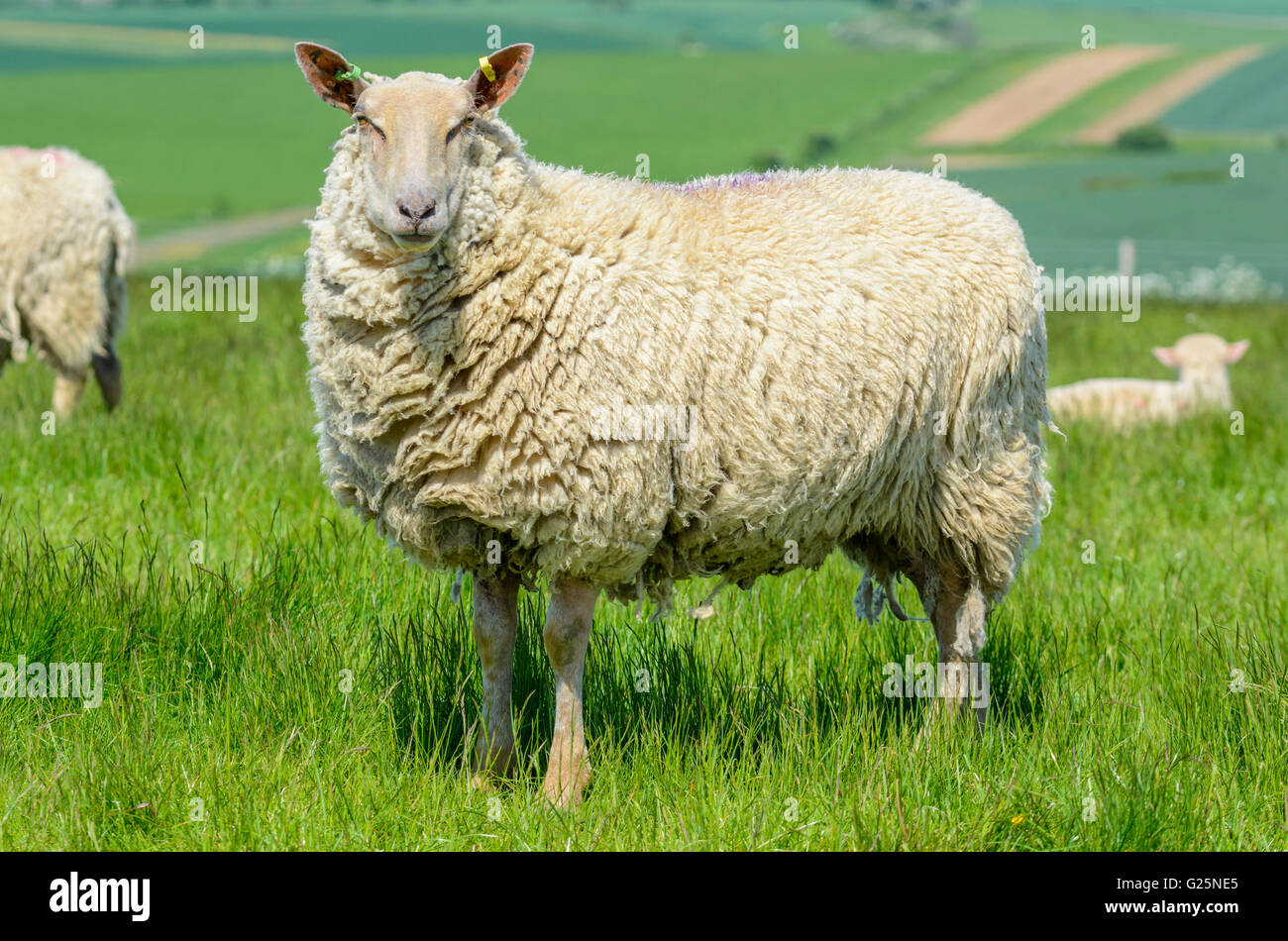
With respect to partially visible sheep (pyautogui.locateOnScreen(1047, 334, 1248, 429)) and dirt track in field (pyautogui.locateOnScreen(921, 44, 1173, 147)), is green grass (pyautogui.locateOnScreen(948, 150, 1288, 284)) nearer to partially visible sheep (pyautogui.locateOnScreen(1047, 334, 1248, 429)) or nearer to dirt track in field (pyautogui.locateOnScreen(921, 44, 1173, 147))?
dirt track in field (pyautogui.locateOnScreen(921, 44, 1173, 147))

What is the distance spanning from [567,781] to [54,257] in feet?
18.6

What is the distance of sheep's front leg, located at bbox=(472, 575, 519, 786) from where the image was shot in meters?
3.40

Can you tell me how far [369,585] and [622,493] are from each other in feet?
4.99

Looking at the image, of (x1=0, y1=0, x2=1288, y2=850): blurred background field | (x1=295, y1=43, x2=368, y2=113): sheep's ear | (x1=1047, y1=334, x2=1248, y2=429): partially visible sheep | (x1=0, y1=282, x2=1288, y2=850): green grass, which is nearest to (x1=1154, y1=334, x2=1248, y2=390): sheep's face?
(x1=1047, y1=334, x2=1248, y2=429): partially visible sheep

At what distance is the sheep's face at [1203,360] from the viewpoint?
8.59 m

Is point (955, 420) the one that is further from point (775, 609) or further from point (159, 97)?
point (159, 97)

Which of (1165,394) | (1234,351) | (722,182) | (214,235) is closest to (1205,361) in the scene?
(1234,351)

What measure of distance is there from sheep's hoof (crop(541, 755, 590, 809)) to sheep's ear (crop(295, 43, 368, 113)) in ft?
5.42

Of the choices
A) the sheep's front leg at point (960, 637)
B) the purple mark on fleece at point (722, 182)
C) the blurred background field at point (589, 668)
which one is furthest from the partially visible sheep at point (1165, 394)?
the purple mark on fleece at point (722, 182)

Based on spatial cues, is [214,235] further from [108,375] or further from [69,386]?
[69,386]

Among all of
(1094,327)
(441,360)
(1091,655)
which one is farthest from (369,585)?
(1094,327)

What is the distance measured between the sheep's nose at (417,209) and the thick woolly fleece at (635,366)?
22 centimetres

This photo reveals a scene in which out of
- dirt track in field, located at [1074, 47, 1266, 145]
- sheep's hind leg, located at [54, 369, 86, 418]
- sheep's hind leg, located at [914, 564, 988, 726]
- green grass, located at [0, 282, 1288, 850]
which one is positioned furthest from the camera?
dirt track in field, located at [1074, 47, 1266, 145]

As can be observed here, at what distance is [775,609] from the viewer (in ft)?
14.6
